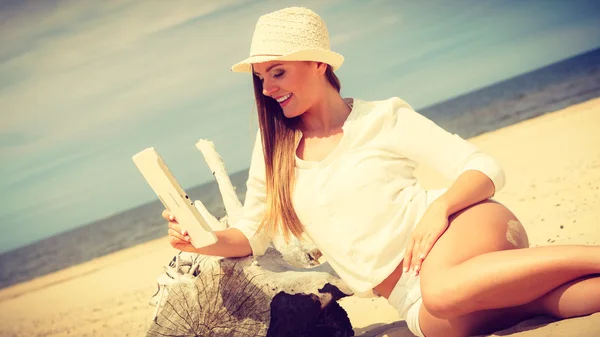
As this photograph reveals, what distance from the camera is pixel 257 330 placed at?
321 cm

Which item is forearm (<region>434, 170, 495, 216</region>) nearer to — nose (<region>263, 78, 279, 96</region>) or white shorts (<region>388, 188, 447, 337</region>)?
white shorts (<region>388, 188, 447, 337</region>)

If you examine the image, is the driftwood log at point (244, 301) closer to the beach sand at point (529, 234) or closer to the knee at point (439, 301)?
the beach sand at point (529, 234)

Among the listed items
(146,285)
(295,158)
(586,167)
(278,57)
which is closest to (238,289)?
(295,158)

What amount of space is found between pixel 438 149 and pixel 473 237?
0.43m

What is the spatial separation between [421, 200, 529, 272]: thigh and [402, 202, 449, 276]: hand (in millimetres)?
30

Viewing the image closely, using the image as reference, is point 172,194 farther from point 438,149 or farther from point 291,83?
point 438,149

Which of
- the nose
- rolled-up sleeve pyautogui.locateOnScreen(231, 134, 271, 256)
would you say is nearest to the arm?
the nose

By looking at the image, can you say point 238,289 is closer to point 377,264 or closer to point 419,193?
point 377,264

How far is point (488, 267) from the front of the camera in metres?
2.16

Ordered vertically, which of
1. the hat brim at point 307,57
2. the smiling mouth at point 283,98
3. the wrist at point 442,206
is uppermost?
the hat brim at point 307,57

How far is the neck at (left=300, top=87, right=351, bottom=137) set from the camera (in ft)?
9.23

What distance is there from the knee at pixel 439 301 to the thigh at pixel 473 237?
0.05m

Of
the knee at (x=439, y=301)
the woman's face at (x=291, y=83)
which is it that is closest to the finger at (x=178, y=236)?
the woman's face at (x=291, y=83)

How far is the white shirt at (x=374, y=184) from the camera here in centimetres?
257
